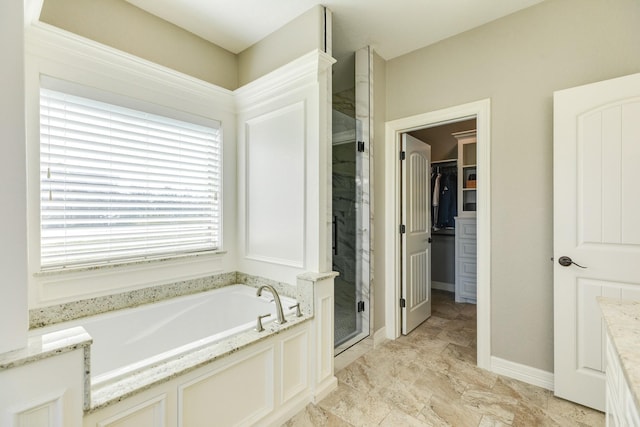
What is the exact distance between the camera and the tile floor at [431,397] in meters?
1.73

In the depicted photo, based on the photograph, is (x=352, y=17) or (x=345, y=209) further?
(x=345, y=209)

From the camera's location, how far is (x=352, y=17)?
7.36 ft

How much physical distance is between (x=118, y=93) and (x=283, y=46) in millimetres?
1247

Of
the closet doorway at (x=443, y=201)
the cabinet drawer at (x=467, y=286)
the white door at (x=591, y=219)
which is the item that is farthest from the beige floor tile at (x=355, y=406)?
the closet doorway at (x=443, y=201)

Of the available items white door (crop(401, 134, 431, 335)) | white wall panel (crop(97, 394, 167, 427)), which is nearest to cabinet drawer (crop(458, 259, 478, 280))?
white door (crop(401, 134, 431, 335))

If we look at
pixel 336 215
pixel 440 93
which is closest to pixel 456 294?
pixel 336 215

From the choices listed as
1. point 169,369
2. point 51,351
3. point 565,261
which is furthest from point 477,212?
point 51,351

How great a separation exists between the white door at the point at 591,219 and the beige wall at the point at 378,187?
1292mm

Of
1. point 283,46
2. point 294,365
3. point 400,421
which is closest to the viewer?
point 400,421

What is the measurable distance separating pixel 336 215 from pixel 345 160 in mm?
612

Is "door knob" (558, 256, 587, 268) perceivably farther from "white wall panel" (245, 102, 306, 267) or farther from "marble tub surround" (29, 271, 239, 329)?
"marble tub surround" (29, 271, 239, 329)

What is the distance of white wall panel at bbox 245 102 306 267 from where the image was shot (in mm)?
2191

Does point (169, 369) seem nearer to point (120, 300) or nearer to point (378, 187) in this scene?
point (120, 300)

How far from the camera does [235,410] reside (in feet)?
4.95
